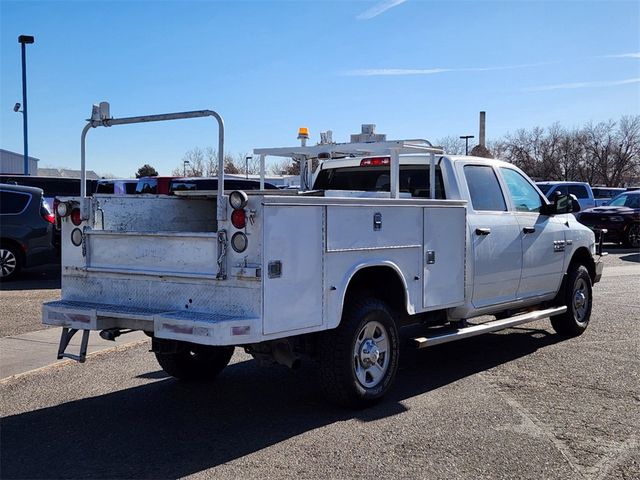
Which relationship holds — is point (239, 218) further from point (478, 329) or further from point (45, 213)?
point (45, 213)

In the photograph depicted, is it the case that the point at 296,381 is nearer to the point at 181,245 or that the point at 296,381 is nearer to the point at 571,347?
the point at 181,245

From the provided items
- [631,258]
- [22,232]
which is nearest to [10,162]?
[22,232]

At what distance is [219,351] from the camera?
6449mm

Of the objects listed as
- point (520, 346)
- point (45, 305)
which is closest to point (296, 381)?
point (45, 305)

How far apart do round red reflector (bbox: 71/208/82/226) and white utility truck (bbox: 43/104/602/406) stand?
0.04 feet

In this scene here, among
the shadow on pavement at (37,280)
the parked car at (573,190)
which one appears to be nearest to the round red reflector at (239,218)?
the shadow on pavement at (37,280)

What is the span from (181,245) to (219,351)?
1.71 m

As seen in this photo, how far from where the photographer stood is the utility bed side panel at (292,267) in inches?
185

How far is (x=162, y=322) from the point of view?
15.6ft

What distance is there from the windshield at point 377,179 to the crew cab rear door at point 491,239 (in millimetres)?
371

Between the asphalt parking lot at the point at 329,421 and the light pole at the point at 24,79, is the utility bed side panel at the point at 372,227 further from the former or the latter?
the light pole at the point at 24,79

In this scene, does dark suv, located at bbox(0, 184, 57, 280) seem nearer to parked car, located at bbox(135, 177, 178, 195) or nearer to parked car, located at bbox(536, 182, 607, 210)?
parked car, located at bbox(135, 177, 178, 195)

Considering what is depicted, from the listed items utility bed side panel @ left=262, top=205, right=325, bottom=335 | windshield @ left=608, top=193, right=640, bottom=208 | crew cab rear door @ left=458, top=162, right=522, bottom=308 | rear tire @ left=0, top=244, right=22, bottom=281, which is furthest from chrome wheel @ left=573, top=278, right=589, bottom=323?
windshield @ left=608, top=193, right=640, bottom=208

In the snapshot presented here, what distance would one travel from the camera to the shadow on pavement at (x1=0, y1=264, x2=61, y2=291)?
12430 mm
